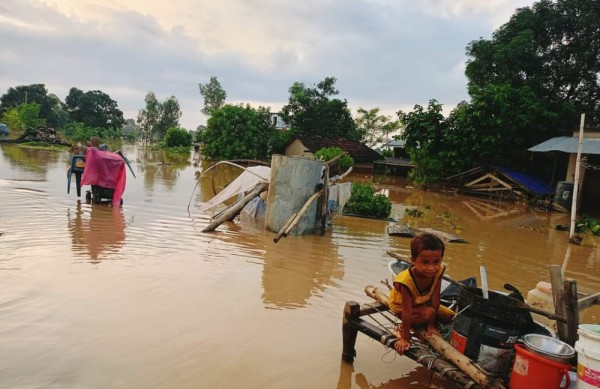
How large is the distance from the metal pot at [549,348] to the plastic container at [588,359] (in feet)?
0.31

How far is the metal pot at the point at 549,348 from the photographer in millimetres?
2820

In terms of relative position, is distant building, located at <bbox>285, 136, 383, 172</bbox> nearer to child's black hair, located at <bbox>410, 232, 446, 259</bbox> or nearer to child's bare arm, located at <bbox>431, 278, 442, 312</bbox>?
child's bare arm, located at <bbox>431, 278, 442, 312</bbox>

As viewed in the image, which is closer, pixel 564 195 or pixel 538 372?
pixel 538 372

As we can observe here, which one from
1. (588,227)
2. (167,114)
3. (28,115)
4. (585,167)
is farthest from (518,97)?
(167,114)

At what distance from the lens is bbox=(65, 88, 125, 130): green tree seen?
6450 centimetres

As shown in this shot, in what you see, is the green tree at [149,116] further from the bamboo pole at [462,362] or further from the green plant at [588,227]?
the bamboo pole at [462,362]

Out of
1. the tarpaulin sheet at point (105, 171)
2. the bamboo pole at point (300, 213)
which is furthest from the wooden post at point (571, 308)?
the tarpaulin sheet at point (105, 171)

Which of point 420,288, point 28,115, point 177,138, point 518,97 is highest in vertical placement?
point 518,97

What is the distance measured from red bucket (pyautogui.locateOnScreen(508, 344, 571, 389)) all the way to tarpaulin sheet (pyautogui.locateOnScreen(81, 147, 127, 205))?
1015cm

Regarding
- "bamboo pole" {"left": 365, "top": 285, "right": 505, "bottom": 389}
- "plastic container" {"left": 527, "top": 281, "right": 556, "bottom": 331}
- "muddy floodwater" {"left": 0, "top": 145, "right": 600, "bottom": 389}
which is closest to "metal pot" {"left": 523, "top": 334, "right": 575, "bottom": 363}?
"bamboo pole" {"left": 365, "top": 285, "right": 505, "bottom": 389}

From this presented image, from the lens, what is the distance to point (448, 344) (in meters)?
3.29

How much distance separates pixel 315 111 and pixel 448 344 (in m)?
38.7

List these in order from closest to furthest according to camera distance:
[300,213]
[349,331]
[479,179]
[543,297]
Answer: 1. [349,331]
2. [543,297]
3. [300,213]
4. [479,179]

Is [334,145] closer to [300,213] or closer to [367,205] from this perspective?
[367,205]
